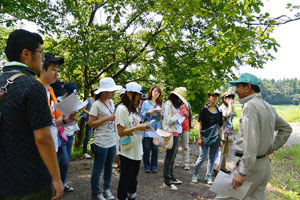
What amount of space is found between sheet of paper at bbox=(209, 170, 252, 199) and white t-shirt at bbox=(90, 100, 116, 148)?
71.5 inches

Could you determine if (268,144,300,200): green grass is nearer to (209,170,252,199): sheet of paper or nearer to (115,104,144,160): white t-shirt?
(209,170,252,199): sheet of paper

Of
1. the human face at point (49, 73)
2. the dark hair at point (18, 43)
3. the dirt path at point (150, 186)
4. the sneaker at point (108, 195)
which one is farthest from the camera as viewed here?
the dirt path at point (150, 186)

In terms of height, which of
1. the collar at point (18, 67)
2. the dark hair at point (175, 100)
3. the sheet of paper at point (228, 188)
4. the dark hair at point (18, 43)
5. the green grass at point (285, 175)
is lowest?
the green grass at point (285, 175)

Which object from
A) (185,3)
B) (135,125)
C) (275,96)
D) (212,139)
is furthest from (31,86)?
(275,96)

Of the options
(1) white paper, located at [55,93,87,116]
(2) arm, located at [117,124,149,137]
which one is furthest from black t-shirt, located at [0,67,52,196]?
(2) arm, located at [117,124,149,137]

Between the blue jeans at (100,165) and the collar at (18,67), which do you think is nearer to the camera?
the collar at (18,67)

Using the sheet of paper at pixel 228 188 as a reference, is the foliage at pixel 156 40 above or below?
above

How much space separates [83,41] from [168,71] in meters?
3.63

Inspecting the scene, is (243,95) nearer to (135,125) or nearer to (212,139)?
(135,125)

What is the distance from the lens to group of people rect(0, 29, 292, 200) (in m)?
1.49

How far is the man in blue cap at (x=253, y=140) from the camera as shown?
2457 mm

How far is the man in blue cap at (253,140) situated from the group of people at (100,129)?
1cm

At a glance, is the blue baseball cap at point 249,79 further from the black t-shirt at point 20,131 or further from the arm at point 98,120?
the black t-shirt at point 20,131

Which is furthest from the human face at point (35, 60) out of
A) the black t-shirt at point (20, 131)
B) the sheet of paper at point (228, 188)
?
the sheet of paper at point (228, 188)
